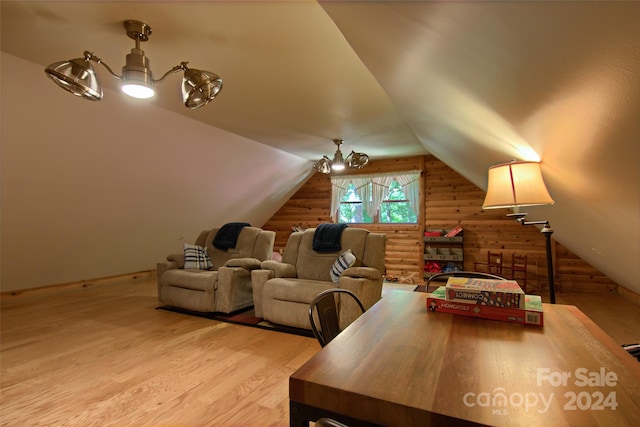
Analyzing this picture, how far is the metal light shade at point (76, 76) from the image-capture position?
6.08ft

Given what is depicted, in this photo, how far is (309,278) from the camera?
3387mm

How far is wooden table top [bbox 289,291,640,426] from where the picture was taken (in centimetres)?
58

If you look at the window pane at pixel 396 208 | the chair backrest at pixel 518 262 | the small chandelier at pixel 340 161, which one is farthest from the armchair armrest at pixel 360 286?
the window pane at pixel 396 208

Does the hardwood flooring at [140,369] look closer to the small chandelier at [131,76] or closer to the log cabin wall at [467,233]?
the small chandelier at [131,76]

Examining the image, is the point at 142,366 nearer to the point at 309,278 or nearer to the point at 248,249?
the point at 309,278

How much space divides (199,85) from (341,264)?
2021mm

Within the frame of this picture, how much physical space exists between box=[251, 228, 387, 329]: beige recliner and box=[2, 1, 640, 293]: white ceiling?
4.74ft

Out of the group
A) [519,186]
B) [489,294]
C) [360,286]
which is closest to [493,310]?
[489,294]

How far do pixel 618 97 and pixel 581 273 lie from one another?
5317 mm

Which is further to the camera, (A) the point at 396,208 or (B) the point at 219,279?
(A) the point at 396,208

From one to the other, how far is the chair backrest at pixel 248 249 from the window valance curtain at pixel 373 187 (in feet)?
10.2

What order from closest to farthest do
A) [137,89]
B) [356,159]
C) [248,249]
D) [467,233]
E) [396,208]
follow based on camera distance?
[137,89] → [248,249] → [356,159] → [467,233] → [396,208]

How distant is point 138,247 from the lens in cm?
498

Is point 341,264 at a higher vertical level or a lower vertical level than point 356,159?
lower
